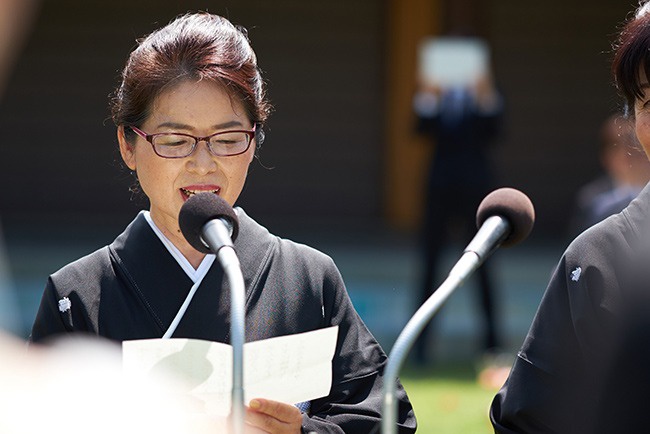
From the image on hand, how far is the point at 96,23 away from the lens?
34.9 feet

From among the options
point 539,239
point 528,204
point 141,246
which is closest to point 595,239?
point 528,204

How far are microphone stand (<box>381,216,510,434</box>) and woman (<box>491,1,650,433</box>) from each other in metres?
0.22

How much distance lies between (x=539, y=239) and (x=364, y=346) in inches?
333

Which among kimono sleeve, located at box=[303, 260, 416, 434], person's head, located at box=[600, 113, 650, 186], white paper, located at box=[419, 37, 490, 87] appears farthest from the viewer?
white paper, located at box=[419, 37, 490, 87]

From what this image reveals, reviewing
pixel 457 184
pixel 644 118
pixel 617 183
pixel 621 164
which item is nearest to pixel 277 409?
pixel 644 118

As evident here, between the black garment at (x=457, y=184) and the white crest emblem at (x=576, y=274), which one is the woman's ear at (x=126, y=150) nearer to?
the white crest emblem at (x=576, y=274)

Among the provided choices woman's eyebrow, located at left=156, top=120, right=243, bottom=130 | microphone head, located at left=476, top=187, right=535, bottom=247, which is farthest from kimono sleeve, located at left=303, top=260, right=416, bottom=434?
microphone head, located at left=476, top=187, right=535, bottom=247

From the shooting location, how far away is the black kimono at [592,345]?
1.96 metres

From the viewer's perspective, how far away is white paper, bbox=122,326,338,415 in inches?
79.4

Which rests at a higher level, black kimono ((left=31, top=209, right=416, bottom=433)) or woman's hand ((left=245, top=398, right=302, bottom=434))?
black kimono ((left=31, top=209, right=416, bottom=433))

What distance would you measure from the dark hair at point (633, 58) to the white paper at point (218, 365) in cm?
77

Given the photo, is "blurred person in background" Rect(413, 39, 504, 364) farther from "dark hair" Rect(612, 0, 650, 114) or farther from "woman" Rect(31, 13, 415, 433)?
"dark hair" Rect(612, 0, 650, 114)

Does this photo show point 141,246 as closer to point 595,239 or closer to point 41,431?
point 595,239

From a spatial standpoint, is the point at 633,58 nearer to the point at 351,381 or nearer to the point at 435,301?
the point at 435,301
